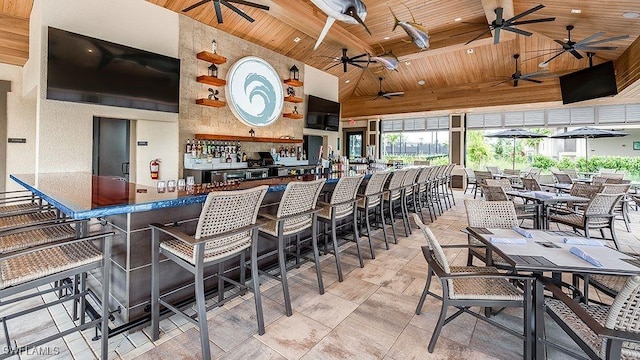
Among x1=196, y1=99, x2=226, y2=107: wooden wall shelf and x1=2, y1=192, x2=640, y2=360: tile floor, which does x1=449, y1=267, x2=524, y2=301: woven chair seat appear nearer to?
x1=2, y1=192, x2=640, y2=360: tile floor

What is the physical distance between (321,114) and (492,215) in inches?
266

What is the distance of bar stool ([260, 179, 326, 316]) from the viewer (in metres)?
2.46

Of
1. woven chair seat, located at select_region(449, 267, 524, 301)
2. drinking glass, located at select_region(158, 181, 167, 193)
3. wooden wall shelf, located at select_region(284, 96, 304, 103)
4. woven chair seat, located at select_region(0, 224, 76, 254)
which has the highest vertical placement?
wooden wall shelf, located at select_region(284, 96, 304, 103)

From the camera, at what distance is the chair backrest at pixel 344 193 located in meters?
3.20

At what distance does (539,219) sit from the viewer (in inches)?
172

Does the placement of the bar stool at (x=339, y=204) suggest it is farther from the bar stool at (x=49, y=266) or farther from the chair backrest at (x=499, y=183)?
the chair backrest at (x=499, y=183)

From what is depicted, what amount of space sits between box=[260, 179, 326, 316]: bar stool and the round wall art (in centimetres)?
453

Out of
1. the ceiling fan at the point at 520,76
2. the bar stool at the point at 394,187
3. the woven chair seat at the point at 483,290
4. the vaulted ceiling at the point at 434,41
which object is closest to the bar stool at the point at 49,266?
the woven chair seat at the point at 483,290

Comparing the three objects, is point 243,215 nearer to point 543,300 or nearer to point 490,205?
point 543,300

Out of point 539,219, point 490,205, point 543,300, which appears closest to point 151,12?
point 490,205

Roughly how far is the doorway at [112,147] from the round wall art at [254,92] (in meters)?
2.25

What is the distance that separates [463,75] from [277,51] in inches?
239

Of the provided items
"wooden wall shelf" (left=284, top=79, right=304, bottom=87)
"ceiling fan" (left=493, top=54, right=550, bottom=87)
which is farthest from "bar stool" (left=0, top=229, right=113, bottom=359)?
"ceiling fan" (left=493, top=54, right=550, bottom=87)

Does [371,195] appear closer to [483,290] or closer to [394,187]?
[394,187]
